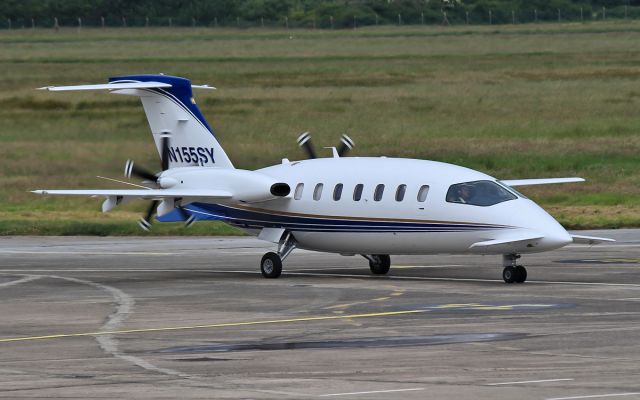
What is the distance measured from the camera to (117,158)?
49625mm

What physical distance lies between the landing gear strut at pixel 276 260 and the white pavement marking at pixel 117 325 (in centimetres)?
402

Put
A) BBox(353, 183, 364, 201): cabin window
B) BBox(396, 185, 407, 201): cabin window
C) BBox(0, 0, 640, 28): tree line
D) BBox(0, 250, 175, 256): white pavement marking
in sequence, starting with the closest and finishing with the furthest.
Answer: BBox(396, 185, 407, 201): cabin window < BBox(353, 183, 364, 201): cabin window < BBox(0, 250, 175, 256): white pavement marking < BBox(0, 0, 640, 28): tree line

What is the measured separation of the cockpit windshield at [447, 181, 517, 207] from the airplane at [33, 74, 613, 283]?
23mm

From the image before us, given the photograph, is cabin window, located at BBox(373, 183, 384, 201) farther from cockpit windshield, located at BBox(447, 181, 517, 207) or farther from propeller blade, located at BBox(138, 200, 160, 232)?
propeller blade, located at BBox(138, 200, 160, 232)

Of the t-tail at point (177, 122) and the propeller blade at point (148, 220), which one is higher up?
the t-tail at point (177, 122)

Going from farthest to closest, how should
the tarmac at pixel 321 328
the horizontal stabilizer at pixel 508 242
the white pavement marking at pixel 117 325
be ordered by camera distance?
the horizontal stabilizer at pixel 508 242 → the white pavement marking at pixel 117 325 → the tarmac at pixel 321 328

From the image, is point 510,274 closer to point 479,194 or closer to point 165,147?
point 479,194

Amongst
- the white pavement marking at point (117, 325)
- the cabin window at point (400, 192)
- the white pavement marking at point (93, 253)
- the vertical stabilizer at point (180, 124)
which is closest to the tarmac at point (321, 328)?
the white pavement marking at point (117, 325)

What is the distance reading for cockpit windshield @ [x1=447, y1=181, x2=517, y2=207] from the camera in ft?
112

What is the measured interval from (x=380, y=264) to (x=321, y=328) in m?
11.0

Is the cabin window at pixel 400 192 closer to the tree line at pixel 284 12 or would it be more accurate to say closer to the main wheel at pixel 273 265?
the main wheel at pixel 273 265

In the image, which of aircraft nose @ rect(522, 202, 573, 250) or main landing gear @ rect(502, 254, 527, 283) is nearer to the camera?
aircraft nose @ rect(522, 202, 573, 250)

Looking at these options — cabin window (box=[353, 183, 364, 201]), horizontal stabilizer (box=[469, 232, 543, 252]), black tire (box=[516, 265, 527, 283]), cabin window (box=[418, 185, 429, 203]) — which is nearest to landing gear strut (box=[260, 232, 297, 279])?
cabin window (box=[353, 183, 364, 201])

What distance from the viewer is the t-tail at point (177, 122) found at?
39688 millimetres
